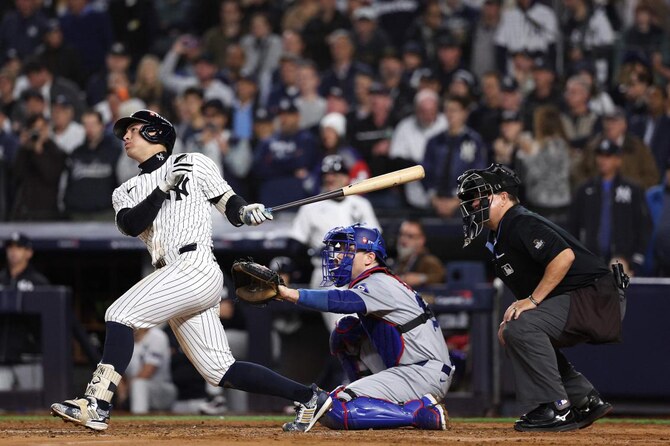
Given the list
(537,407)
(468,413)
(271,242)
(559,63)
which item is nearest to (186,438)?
(537,407)

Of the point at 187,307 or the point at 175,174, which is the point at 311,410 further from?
the point at 175,174

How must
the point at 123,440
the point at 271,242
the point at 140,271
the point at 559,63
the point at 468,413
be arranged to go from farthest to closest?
the point at 559,63
the point at 140,271
the point at 271,242
the point at 468,413
the point at 123,440

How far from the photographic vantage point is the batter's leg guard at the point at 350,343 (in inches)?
257

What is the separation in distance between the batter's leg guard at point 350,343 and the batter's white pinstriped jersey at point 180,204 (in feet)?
2.87

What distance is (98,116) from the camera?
11.8 m

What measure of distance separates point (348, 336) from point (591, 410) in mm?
1298

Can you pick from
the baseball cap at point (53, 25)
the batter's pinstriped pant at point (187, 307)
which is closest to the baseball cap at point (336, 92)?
the baseball cap at point (53, 25)

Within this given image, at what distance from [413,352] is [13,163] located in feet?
21.1

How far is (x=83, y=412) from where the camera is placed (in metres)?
5.74

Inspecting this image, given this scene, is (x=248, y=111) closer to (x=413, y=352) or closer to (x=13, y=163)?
(x=13, y=163)

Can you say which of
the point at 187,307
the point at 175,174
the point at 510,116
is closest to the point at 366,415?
the point at 187,307

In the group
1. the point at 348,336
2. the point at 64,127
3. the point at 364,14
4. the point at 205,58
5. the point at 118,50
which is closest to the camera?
the point at 348,336

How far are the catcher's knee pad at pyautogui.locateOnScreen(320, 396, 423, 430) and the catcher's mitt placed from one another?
25.5 inches

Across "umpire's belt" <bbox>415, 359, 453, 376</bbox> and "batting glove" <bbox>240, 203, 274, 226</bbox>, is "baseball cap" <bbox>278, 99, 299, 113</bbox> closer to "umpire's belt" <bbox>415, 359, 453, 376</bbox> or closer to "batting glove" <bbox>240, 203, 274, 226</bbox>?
"umpire's belt" <bbox>415, 359, 453, 376</bbox>
